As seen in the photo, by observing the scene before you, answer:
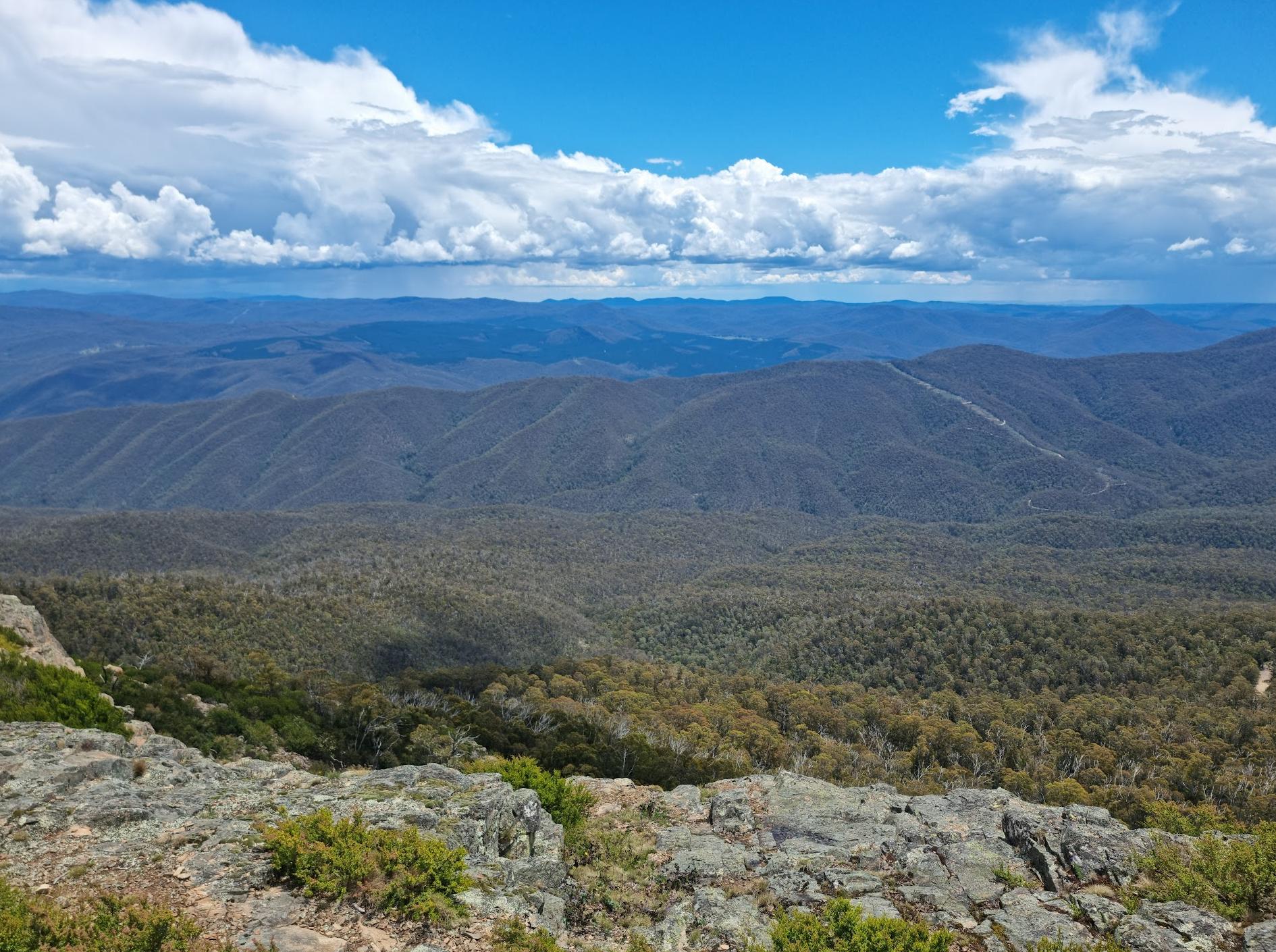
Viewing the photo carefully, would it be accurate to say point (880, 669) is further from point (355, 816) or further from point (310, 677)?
point (355, 816)

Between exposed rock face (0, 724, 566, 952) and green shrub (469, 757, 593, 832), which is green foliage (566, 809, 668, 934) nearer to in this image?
green shrub (469, 757, 593, 832)

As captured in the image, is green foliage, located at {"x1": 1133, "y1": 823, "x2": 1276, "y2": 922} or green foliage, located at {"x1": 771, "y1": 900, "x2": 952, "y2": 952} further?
green foliage, located at {"x1": 1133, "y1": 823, "x2": 1276, "y2": 922}

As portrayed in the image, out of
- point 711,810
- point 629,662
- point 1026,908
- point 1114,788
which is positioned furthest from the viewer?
point 629,662

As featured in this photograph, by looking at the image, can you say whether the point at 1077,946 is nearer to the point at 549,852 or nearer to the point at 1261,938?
the point at 1261,938

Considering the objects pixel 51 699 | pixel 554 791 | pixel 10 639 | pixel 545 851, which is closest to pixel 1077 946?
pixel 545 851

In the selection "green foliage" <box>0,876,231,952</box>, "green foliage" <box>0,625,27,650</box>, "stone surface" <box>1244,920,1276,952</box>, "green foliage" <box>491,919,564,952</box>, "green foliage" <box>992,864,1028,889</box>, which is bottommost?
"green foliage" <box>0,625,27,650</box>

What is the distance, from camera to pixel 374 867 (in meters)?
20.5

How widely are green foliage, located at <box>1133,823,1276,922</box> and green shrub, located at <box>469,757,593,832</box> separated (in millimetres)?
19693

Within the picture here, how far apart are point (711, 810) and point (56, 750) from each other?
25.4 m

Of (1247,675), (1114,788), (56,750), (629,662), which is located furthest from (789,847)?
(1247,675)

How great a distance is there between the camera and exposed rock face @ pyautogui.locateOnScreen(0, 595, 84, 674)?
44719 millimetres

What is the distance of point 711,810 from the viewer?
1276 inches

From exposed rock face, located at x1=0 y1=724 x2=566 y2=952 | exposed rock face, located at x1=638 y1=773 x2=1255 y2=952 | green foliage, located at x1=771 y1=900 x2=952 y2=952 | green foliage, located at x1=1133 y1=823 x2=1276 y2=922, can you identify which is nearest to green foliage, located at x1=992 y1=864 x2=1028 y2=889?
exposed rock face, located at x1=638 y1=773 x2=1255 y2=952

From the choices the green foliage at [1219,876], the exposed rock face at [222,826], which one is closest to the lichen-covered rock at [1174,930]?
the green foliage at [1219,876]
